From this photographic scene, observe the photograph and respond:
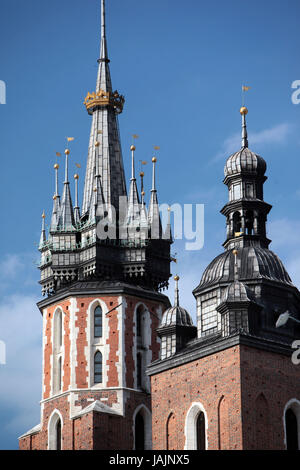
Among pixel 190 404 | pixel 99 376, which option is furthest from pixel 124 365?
pixel 190 404

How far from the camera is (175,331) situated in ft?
310

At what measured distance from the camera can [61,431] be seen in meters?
98.6

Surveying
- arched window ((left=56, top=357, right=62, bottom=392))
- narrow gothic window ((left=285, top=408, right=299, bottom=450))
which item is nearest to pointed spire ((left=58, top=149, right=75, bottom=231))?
arched window ((left=56, top=357, right=62, bottom=392))

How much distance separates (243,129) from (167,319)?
1223cm

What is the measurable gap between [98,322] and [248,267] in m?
11.1

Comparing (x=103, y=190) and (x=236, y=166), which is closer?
(x=236, y=166)

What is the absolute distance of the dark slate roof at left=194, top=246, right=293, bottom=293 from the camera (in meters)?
93.3

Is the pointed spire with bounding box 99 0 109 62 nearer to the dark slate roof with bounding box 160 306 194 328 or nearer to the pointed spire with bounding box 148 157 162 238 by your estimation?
the pointed spire with bounding box 148 157 162 238

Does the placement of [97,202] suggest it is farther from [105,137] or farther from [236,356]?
[236,356]

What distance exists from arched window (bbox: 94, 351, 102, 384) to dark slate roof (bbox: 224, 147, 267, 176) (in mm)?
12645

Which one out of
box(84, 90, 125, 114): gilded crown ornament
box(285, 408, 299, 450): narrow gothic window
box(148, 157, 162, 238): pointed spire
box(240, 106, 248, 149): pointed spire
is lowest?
box(285, 408, 299, 450): narrow gothic window

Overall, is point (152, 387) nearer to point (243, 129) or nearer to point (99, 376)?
point (99, 376)

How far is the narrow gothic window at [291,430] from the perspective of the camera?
88438 mm

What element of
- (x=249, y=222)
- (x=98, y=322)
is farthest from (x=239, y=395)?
(x=98, y=322)
